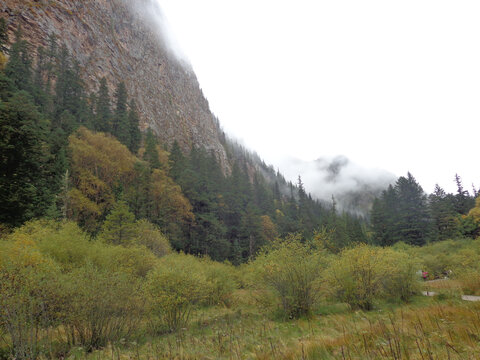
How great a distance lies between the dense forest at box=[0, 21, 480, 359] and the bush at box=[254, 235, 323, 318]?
85 mm

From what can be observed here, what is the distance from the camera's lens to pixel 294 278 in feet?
47.4

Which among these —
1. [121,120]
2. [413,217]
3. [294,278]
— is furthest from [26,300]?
[413,217]

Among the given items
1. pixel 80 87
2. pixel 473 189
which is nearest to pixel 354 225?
pixel 473 189

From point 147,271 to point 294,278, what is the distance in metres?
11.6

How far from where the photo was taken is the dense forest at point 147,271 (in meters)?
6.63

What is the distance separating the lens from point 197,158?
201 ft

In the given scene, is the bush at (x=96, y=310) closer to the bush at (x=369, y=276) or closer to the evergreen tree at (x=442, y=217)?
the bush at (x=369, y=276)

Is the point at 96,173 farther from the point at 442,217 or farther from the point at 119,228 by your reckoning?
the point at 442,217

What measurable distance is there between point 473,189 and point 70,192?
10863 centimetres

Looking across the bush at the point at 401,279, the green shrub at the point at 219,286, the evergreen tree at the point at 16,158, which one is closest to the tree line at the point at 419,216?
the bush at the point at 401,279

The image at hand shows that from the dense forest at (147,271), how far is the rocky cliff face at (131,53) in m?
5.48

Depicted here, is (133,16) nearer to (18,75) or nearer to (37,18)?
(37,18)

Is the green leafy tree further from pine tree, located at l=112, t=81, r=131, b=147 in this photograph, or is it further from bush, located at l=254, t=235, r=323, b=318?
pine tree, located at l=112, t=81, r=131, b=147

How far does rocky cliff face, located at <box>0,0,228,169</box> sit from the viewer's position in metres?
49.1
